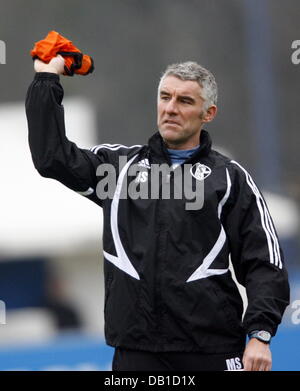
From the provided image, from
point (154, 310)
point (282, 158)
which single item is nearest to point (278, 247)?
point (154, 310)

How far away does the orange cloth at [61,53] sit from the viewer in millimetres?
3426

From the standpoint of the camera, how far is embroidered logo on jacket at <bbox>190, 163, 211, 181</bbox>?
3453 mm

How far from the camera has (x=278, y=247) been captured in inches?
137

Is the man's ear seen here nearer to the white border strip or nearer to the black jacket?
Result: the black jacket

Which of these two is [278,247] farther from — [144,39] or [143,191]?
[144,39]

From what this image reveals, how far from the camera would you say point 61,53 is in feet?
11.4

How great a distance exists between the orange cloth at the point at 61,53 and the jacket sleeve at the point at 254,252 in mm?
598

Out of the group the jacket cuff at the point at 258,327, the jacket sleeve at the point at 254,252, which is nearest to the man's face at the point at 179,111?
the jacket sleeve at the point at 254,252

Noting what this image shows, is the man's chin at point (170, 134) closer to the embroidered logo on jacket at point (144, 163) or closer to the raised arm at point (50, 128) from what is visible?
the embroidered logo on jacket at point (144, 163)

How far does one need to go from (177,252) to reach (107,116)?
14.0 ft

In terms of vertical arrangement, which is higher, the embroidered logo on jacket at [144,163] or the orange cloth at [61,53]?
the orange cloth at [61,53]

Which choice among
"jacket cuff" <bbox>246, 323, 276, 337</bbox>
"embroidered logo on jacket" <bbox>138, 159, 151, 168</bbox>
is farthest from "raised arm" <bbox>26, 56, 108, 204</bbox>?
"jacket cuff" <bbox>246, 323, 276, 337</bbox>
